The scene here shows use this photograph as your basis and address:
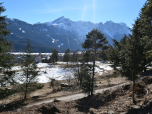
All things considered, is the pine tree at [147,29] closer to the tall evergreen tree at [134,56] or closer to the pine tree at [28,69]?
the tall evergreen tree at [134,56]

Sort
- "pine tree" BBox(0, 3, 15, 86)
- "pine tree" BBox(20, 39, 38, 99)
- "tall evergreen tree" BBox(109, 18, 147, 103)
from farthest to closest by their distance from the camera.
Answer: "pine tree" BBox(20, 39, 38, 99) < "pine tree" BBox(0, 3, 15, 86) < "tall evergreen tree" BBox(109, 18, 147, 103)

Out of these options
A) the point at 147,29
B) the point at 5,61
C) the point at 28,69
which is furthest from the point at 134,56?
the point at 28,69

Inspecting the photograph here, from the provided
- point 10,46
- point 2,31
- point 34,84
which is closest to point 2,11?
point 2,31

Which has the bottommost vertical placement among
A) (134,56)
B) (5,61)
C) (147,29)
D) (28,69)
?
(28,69)

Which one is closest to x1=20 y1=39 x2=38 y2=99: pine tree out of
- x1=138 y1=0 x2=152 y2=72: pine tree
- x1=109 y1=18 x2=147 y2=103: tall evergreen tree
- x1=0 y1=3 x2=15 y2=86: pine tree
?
x1=0 y1=3 x2=15 y2=86: pine tree

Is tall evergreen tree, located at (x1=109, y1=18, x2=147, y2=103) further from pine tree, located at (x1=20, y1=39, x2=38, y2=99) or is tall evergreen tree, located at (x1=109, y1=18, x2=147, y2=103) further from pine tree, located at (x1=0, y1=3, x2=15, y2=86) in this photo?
pine tree, located at (x1=20, y1=39, x2=38, y2=99)

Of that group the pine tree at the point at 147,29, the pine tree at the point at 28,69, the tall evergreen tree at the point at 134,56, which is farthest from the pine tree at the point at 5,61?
the pine tree at the point at 147,29

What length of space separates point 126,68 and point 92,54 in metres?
9.34

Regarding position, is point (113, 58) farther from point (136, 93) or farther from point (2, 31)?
point (2, 31)

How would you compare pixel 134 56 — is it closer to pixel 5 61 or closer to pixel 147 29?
pixel 147 29

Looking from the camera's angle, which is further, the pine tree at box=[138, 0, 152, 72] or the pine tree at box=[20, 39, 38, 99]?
the pine tree at box=[20, 39, 38, 99]

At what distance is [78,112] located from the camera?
1194cm

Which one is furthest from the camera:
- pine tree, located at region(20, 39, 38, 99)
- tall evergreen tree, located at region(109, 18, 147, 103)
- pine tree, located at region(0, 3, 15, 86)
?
pine tree, located at region(20, 39, 38, 99)

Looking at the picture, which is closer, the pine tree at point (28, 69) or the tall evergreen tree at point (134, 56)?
the tall evergreen tree at point (134, 56)
